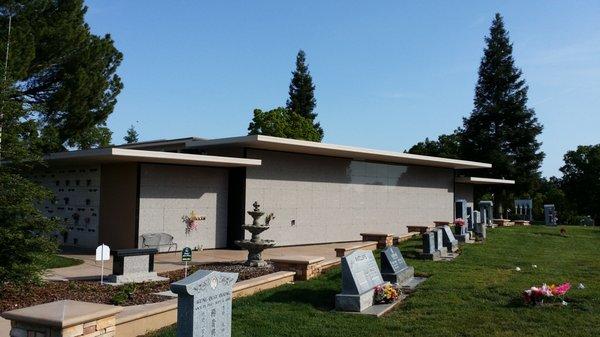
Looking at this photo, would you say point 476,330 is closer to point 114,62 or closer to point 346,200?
point 346,200

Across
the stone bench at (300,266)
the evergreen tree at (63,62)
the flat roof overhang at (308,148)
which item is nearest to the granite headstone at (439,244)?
the stone bench at (300,266)

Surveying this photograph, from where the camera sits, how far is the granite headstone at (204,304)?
5609mm

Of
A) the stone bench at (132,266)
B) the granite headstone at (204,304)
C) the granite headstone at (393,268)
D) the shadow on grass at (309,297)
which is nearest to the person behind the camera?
the granite headstone at (204,304)

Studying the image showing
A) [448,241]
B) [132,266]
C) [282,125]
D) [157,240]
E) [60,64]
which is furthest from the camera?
[282,125]

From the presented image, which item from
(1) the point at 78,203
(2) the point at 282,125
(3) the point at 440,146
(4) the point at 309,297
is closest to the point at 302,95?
(2) the point at 282,125

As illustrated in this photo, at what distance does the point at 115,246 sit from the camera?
17844mm

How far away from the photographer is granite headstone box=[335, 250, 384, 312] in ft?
29.9

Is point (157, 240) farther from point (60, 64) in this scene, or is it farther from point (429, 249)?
point (60, 64)

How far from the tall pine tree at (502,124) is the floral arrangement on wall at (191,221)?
1257 inches

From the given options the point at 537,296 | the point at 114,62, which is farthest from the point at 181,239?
the point at 114,62

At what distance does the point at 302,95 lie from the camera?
5459 centimetres

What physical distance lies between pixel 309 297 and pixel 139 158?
8115mm

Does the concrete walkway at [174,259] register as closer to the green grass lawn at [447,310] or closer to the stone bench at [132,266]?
the stone bench at [132,266]

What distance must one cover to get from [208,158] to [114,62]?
1369 cm
